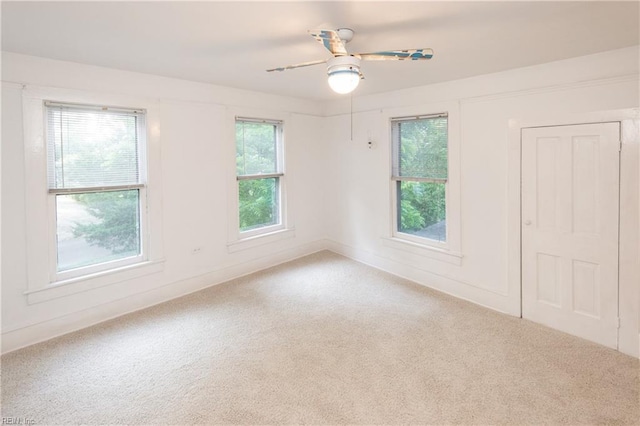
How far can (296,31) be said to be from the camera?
2406 mm

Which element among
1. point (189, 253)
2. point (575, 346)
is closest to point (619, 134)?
point (575, 346)

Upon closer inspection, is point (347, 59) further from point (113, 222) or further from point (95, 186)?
point (113, 222)

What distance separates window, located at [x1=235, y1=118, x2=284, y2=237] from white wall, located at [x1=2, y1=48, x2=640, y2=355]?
9.2 inches

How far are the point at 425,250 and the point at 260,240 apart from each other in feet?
7.13

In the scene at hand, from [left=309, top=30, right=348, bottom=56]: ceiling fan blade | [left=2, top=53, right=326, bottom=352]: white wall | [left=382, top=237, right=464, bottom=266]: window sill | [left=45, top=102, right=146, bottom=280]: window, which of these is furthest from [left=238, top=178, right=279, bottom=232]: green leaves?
[left=309, top=30, right=348, bottom=56]: ceiling fan blade

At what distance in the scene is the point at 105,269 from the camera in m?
3.52

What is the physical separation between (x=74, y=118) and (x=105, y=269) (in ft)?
4.74

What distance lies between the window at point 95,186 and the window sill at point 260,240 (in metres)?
1.13

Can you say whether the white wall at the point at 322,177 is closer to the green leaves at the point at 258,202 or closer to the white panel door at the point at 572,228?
the white panel door at the point at 572,228

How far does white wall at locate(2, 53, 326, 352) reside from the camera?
2912mm

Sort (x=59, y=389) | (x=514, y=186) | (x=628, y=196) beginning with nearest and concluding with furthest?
1. (x=59, y=389)
2. (x=628, y=196)
3. (x=514, y=186)

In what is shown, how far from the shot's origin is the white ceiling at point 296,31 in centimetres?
206

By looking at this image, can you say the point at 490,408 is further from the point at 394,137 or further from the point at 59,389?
the point at 394,137

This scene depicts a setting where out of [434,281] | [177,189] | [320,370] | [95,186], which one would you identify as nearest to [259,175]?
[177,189]
